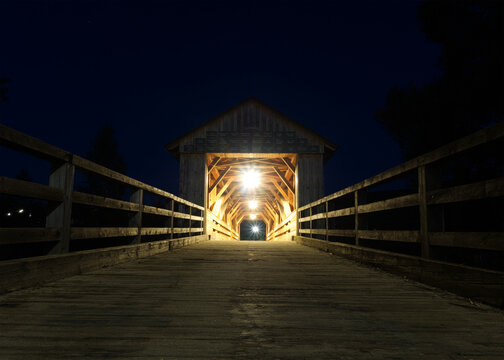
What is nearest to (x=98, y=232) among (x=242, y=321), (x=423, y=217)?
(x=242, y=321)

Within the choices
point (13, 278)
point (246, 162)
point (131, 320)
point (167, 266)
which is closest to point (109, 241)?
point (246, 162)

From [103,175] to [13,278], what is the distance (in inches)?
70.0

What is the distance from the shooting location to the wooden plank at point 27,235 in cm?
279

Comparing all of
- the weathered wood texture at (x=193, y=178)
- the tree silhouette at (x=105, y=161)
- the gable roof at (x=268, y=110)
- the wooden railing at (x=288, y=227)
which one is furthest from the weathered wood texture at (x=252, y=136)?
the tree silhouette at (x=105, y=161)

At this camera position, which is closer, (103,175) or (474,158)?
(103,175)

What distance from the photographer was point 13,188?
9.30ft

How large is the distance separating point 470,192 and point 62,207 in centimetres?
385

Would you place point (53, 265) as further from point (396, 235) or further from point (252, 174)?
point (252, 174)

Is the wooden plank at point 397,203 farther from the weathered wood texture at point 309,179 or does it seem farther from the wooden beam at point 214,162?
the wooden beam at point 214,162

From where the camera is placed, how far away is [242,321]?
213 centimetres

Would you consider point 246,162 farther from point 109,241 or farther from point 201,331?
point 201,331

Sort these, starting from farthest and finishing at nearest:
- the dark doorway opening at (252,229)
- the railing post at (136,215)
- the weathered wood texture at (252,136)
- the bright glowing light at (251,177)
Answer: the dark doorway opening at (252,229) → the bright glowing light at (251,177) → the weathered wood texture at (252,136) → the railing post at (136,215)

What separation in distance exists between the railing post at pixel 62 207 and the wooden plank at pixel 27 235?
87 millimetres

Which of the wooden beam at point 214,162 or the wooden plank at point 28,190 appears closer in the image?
the wooden plank at point 28,190
